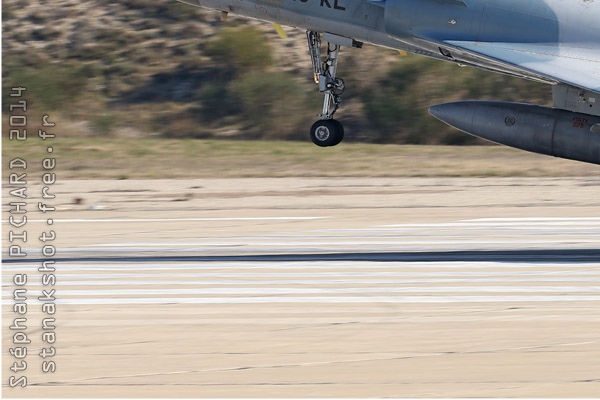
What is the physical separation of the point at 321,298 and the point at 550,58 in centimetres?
637

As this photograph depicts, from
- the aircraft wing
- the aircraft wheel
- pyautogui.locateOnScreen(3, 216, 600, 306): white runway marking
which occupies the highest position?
the aircraft wing

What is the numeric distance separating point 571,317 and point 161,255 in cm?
664

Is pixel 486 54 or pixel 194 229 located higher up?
pixel 486 54

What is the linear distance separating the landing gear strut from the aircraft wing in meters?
2.09

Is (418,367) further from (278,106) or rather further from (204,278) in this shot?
(278,106)

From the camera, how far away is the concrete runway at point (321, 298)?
955cm

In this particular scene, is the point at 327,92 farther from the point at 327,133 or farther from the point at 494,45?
the point at 494,45

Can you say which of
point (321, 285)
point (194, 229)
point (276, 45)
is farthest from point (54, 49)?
point (321, 285)

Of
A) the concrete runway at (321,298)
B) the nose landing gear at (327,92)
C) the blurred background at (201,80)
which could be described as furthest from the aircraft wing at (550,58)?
the blurred background at (201,80)

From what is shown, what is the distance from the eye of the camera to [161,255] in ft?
54.0

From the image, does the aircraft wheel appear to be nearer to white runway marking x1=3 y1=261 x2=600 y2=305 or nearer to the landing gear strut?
the landing gear strut

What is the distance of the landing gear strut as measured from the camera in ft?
59.2

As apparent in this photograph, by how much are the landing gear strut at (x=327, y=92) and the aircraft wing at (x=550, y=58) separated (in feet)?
6.85

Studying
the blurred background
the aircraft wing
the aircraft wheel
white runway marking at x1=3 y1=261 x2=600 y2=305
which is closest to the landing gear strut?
the aircraft wheel
